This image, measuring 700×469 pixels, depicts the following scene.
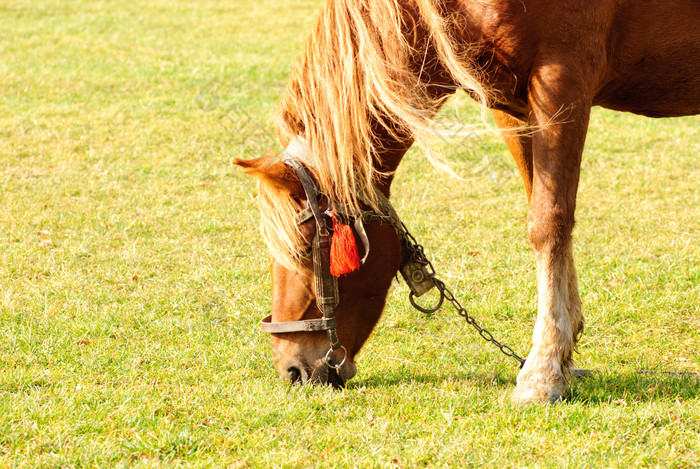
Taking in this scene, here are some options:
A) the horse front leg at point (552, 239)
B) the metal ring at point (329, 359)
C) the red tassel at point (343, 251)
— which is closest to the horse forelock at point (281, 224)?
the red tassel at point (343, 251)

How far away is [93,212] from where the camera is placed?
6.15 m

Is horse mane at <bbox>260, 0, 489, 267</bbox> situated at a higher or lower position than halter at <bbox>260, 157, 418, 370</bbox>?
higher

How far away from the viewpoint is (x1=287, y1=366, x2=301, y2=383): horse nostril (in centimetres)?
316

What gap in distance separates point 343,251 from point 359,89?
2.09 feet

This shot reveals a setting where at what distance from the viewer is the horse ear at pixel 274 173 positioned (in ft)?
9.27

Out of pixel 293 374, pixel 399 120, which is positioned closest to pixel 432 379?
pixel 293 374

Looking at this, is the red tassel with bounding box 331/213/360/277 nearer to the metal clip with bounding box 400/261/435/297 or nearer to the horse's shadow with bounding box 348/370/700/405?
the metal clip with bounding box 400/261/435/297

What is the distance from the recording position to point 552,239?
10.1 feet

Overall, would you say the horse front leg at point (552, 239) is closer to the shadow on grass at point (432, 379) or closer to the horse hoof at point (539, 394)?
the horse hoof at point (539, 394)

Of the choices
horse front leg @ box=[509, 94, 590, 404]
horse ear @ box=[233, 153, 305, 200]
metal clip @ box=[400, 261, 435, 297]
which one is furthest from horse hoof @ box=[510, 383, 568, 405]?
horse ear @ box=[233, 153, 305, 200]

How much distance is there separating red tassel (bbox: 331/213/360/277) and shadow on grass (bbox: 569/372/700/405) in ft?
3.60

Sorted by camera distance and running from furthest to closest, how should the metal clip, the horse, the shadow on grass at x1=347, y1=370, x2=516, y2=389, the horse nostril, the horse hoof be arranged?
the shadow on grass at x1=347, y1=370, x2=516, y2=389 → the metal clip → the horse nostril → the horse hoof → the horse

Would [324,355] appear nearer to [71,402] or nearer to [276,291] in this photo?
[276,291]

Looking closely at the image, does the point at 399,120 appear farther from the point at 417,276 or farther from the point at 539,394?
the point at 539,394
